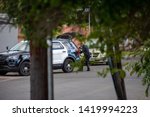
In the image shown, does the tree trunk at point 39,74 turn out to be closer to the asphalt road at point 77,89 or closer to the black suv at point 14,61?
the asphalt road at point 77,89

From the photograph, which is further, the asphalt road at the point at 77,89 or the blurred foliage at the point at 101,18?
the asphalt road at the point at 77,89

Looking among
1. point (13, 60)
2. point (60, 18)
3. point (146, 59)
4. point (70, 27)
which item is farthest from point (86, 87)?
point (60, 18)

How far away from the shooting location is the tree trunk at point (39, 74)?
4.71 meters

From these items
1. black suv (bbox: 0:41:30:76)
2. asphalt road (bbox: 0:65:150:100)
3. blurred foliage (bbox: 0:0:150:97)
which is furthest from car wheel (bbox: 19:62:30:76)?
blurred foliage (bbox: 0:0:150:97)

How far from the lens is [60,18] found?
242 centimetres

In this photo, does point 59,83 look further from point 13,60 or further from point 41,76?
point 41,76

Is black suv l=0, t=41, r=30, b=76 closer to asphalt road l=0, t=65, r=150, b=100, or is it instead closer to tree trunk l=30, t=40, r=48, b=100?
asphalt road l=0, t=65, r=150, b=100

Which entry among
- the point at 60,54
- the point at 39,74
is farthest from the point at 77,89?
the point at 39,74

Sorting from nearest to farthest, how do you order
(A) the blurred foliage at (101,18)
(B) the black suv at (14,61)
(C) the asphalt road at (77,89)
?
(A) the blurred foliage at (101,18)
(C) the asphalt road at (77,89)
(B) the black suv at (14,61)

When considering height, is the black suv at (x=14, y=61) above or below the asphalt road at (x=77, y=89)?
above

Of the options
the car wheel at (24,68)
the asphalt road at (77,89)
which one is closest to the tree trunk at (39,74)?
Result: the asphalt road at (77,89)

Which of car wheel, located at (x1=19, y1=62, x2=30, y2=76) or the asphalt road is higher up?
car wheel, located at (x1=19, y1=62, x2=30, y2=76)

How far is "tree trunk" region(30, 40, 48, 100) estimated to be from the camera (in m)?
4.71

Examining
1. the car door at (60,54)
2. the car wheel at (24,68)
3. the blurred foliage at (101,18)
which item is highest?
the blurred foliage at (101,18)
